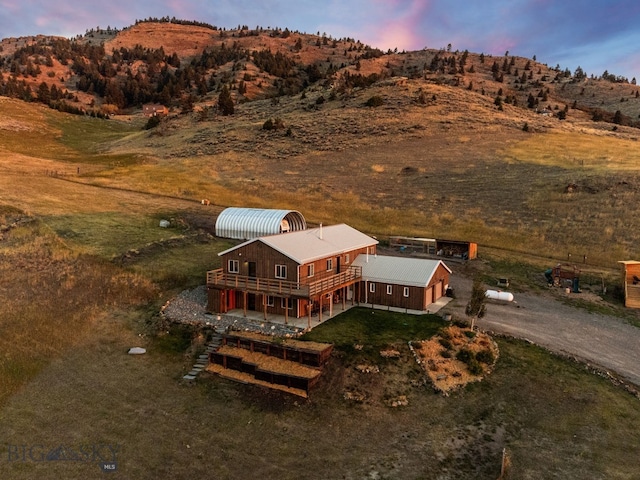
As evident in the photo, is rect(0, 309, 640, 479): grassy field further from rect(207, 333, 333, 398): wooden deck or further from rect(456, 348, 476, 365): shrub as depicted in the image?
rect(456, 348, 476, 365): shrub

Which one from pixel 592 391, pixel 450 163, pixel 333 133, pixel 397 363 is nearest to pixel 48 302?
pixel 397 363

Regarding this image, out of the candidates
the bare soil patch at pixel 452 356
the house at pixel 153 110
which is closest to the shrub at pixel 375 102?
the bare soil patch at pixel 452 356

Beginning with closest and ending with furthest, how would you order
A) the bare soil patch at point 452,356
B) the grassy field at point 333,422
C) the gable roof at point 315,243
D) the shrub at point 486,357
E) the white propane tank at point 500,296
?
1. the grassy field at point 333,422
2. the bare soil patch at point 452,356
3. the shrub at point 486,357
4. the gable roof at point 315,243
5. the white propane tank at point 500,296

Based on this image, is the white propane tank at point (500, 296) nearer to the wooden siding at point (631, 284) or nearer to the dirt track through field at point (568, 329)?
the dirt track through field at point (568, 329)

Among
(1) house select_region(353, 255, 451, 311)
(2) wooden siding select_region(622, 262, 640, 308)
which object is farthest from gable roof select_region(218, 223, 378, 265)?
(2) wooden siding select_region(622, 262, 640, 308)

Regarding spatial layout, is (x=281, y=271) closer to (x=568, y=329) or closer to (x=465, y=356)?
(x=465, y=356)

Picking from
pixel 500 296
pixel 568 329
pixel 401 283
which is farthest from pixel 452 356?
pixel 500 296
